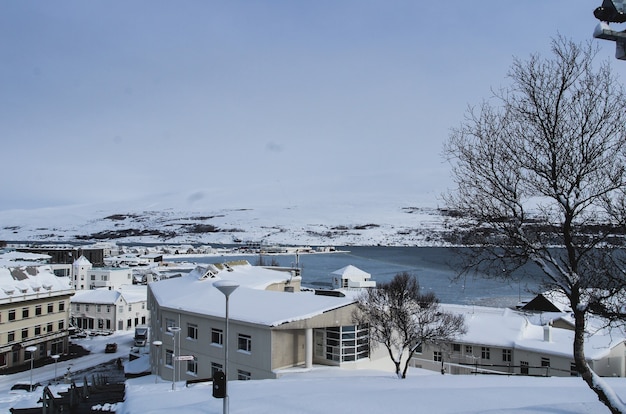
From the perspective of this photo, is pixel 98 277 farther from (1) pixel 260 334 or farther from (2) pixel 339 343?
(2) pixel 339 343

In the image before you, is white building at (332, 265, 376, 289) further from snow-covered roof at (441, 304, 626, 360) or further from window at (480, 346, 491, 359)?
window at (480, 346, 491, 359)

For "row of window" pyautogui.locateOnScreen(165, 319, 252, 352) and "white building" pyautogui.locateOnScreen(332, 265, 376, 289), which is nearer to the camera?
"row of window" pyautogui.locateOnScreen(165, 319, 252, 352)

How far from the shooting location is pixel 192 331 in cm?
2614

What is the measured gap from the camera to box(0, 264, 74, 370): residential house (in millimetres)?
40125

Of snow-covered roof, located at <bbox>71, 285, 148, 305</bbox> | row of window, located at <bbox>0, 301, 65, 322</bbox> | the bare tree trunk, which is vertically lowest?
snow-covered roof, located at <bbox>71, 285, 148, 305</bbox>

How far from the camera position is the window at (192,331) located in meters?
25.9

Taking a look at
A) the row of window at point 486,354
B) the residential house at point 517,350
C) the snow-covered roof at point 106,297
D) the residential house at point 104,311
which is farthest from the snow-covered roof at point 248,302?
the snow-covered roof at point 106,297

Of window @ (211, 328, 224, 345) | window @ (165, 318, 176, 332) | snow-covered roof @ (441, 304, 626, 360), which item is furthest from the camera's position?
snow-covered roof @ (441, 304, 626, 360)

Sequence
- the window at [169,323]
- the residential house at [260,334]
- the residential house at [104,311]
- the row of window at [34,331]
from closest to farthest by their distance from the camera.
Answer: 1. the residential house at [260,334]
2. the window at [169,323]
3. the row of window at [34,331]
4. the residential house at [104,311]

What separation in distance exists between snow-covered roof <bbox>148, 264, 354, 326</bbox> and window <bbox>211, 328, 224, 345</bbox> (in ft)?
3.20

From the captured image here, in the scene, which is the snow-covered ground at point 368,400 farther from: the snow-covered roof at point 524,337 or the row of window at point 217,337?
the snow-covered roof at point 524,337

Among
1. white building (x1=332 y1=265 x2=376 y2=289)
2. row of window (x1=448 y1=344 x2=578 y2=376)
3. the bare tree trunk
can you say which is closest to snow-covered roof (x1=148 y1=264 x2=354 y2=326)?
row of window (x1=448 y1=344 x2=578 y2=376)

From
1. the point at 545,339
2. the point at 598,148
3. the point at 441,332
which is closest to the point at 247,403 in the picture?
the point at 598,148

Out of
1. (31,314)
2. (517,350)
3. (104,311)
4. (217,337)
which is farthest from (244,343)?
(104,311)
